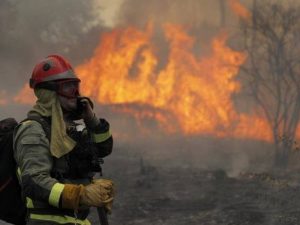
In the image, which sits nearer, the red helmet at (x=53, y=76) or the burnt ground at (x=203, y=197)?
the red helmet at (x=53, y=76)

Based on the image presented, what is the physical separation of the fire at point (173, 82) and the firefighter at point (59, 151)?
17.2 metres

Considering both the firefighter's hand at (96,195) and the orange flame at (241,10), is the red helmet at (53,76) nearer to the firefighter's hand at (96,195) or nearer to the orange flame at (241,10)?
the firefighter's hand at (96,195)

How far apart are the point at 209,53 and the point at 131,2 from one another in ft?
21.8

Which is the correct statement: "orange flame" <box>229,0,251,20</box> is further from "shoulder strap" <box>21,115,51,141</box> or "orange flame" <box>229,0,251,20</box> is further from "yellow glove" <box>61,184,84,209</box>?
"yellow glove" <box>61,184,84,209</box>

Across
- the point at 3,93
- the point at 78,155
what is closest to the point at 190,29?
the point at 3,93

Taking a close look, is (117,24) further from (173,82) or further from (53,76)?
(53,76)

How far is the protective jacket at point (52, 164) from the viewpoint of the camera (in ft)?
10.4

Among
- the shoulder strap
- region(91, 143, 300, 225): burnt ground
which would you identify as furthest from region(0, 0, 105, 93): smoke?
the shoulder strap

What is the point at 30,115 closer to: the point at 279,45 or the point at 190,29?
the point at 279,45

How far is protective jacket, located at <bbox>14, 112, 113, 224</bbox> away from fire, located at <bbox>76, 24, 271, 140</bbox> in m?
17.1

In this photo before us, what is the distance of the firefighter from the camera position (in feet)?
10.4

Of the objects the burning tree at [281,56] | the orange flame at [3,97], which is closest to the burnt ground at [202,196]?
the burning tree at [281,56]

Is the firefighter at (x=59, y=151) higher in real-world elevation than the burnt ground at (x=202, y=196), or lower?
higher

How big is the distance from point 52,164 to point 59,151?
99 mm
